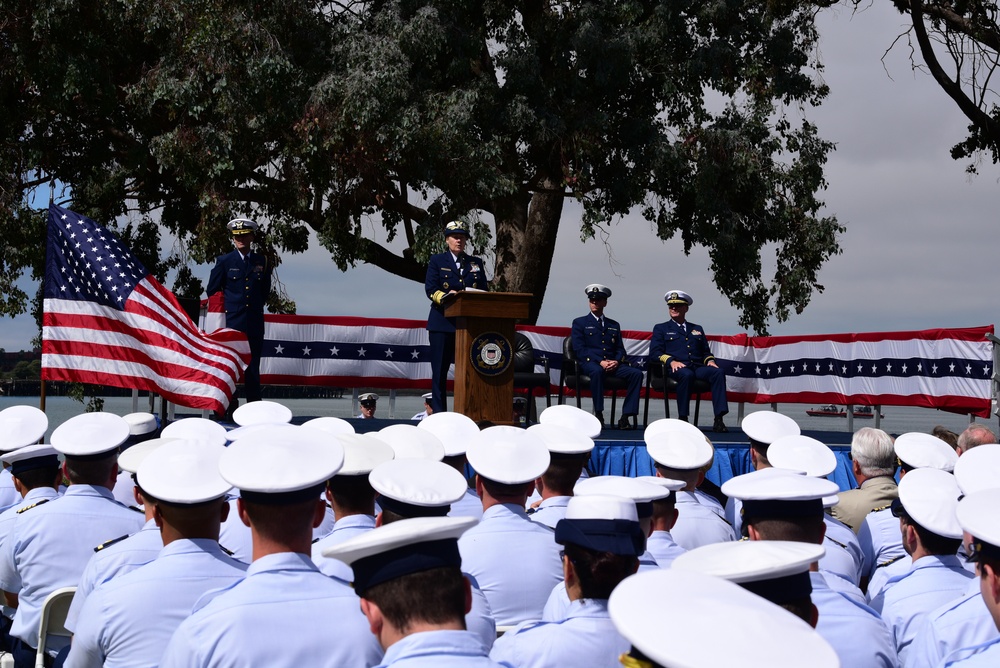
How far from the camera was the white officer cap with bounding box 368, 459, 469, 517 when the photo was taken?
2633mm

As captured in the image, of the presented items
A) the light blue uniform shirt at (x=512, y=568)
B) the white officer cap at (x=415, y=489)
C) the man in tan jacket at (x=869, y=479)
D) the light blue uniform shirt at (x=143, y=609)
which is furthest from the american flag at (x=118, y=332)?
the white officer cap at (x=415, y=489)

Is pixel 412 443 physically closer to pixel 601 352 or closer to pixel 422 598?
pixel 422 598

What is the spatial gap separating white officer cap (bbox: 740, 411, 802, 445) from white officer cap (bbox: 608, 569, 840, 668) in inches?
172

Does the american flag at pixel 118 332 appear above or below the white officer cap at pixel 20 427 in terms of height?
above

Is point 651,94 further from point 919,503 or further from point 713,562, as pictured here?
point 713,562

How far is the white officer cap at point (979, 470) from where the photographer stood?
129 inches

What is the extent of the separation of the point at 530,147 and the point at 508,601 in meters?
11.4

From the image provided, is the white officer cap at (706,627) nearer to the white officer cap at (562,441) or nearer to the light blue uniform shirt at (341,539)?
the light blue uniform shirt at (341,539)

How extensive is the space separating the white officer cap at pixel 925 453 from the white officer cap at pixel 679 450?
97cm

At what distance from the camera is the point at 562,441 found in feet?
12.7

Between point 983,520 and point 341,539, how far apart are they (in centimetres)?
171

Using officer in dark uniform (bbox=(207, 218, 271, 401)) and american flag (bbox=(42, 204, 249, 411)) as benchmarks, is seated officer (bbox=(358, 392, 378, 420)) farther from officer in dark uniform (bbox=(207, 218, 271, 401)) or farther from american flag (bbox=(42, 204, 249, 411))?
american flag (bbox=(42, 204, 249, 411))

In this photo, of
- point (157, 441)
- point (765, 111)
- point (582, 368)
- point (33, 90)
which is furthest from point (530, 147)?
point (157, 441)

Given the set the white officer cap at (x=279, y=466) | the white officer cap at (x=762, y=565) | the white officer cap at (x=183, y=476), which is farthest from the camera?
the white officer cap at (x=183, y=476)
